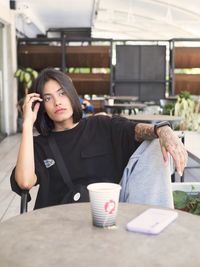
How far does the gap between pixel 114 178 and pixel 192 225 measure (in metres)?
0.84

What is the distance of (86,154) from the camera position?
Result: 6.91ft

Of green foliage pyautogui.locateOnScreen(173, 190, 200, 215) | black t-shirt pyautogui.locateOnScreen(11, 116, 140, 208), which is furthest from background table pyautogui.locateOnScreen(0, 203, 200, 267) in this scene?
green foliage pyautogui.locateOnScreen(173, 190, 200, 215)

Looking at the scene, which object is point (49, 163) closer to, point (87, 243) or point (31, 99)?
point (31, 99)

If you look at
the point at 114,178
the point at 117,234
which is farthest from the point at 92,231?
the point at 114,178

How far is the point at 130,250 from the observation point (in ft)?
3.78

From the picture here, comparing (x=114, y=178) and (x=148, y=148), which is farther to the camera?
(x=114, y=178)

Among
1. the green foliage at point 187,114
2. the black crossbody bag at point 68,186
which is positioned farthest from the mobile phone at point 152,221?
the green foliage at point 187,114

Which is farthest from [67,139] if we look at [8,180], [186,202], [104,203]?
[8,180]

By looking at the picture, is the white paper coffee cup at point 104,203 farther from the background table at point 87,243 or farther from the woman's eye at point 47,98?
the woman's eye at point 47,98

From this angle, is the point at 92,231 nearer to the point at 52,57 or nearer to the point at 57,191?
the point at 57,191

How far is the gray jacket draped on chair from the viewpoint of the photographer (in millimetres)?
1828

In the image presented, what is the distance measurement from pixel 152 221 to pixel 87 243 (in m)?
0.24

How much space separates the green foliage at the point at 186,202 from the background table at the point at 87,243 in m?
1.06

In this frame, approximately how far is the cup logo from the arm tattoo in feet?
2.32
